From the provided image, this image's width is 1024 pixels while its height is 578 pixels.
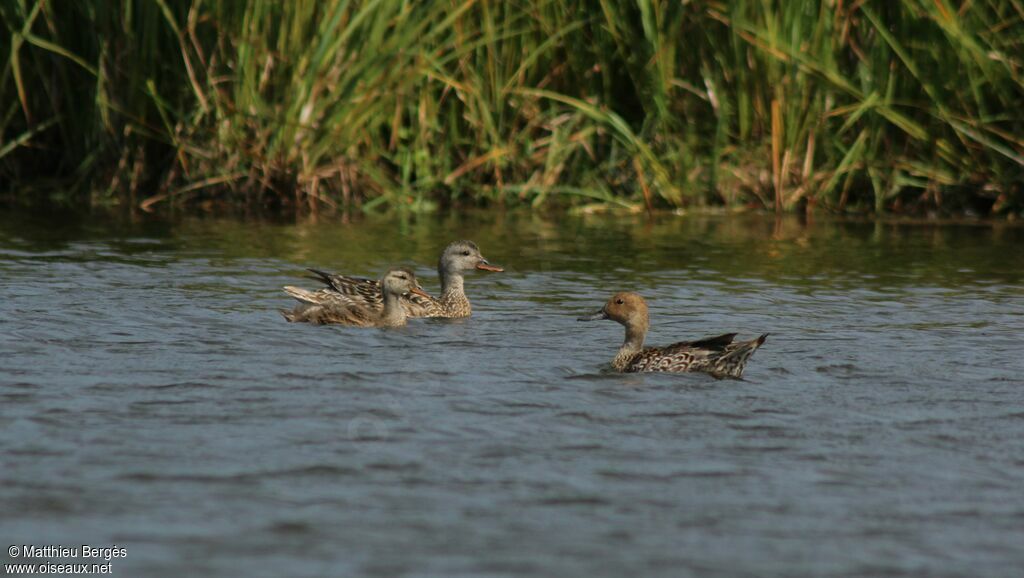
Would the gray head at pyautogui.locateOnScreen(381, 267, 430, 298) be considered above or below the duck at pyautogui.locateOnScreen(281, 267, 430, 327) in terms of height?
above

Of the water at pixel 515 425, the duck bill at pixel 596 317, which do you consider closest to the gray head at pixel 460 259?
the water at pixel 515 425

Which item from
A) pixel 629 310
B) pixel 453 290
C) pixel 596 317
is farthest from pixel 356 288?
pixel 629 310

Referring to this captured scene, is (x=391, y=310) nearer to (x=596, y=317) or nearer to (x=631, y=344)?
(x=596, y=317)

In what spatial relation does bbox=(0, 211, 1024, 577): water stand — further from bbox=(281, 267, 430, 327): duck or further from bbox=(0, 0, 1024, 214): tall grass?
bbox=(0, 0, 1024, 214): tall grass

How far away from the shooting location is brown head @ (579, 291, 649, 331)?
31.2ft

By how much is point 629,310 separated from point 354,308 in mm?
2115

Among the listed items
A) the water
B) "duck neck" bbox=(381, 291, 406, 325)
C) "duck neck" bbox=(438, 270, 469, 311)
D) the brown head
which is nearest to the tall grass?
the water

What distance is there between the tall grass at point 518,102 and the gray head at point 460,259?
10.8ft

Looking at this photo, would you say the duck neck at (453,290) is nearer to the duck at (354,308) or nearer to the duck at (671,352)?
the duck at (354,308)

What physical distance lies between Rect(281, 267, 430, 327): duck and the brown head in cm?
180

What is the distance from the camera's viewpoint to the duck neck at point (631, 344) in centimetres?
924

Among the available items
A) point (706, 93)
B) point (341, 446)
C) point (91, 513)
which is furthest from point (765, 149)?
point (91, 513)

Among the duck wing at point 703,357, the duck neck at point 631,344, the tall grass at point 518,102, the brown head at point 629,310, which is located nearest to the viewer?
the duck wing at point 703,357

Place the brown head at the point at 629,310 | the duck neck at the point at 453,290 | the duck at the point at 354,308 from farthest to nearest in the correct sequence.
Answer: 1. the duck neck at the point at 453,290
2. the duck at the point at 354,308
3. the brown head at the point at 629,310
